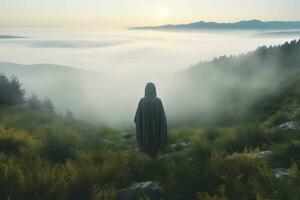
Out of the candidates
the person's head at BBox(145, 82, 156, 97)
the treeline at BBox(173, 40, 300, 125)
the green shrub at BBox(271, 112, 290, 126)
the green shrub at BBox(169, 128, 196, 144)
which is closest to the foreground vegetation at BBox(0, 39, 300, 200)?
the person's head at BBox(145, 82, 156, 97)

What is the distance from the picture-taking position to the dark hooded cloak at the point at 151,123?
13719 millimetres

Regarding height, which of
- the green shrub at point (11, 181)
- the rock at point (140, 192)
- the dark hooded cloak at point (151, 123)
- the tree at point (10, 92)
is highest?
the green shrub at point (11, 181)

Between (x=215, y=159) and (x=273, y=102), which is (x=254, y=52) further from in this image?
(x=215, y=159)

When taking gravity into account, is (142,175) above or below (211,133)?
above

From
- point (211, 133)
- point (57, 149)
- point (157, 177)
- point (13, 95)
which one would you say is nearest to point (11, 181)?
point (157, 177)

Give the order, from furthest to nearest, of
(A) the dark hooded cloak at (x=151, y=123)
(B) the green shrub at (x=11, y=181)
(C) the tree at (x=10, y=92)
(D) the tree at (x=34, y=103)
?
(D) the tree at (x=34, y=103)
(C) the tree at (x=10, y=92)
(A) the dark hooded cloak at (x=151, y=123)
(B) the green shrub at (x=11, y=181)

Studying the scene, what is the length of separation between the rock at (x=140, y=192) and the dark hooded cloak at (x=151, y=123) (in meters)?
6.42

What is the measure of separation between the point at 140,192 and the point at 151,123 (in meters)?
6.63

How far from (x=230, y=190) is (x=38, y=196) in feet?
7.52

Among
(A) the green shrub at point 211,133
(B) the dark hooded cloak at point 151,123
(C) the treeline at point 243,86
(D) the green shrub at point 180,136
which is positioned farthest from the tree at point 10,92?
(B) the dark hooded cloak at point 151,123

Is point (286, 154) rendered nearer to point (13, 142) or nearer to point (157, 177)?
point (157, 177)

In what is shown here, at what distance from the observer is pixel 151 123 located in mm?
13742

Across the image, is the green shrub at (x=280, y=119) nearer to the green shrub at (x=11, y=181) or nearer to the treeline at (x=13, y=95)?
the green shrub at (x=11, y=181)

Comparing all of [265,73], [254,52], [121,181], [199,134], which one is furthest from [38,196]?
[254,52]
